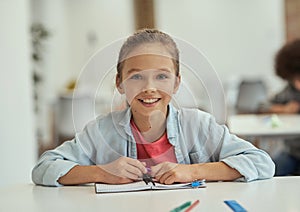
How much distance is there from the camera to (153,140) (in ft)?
3.81

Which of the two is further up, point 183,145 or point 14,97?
point 183,145

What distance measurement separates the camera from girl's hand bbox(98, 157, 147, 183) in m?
1.14

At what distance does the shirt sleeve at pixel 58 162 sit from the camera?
1.22 m

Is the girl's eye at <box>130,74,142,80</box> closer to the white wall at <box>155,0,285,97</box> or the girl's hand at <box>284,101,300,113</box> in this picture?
the girl's hand at <box>284,101,300,113</box>

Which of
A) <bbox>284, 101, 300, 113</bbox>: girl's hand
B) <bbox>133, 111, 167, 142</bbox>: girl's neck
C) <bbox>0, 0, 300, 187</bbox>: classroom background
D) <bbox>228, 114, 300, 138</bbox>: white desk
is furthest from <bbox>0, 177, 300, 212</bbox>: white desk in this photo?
<bbox>0, 0, 300, 187</bbox>: classroom background

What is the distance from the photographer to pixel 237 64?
7.68 m

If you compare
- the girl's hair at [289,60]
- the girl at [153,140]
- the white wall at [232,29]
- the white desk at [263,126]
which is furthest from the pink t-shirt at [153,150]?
the white wall at [232,29]

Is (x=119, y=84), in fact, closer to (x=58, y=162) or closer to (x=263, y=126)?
(x=58, y=162)

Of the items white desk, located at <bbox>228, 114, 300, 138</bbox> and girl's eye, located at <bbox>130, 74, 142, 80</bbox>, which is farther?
white desk, located at <bbox>228, 114, 300, 138</bbox>

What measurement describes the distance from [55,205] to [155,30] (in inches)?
16.9

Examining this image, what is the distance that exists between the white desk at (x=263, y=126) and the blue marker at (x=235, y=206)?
123 cm

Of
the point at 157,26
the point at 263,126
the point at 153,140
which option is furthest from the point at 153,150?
the point at 157,26

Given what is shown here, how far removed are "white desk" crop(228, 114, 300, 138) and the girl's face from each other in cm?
115

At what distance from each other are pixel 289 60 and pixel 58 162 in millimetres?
1905
